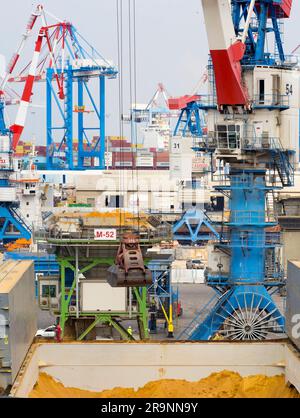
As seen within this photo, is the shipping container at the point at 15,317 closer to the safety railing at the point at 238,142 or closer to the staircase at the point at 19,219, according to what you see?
the safety railing at the point at 238,142

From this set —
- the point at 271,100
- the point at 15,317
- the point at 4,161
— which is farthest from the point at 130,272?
the point at 4,161

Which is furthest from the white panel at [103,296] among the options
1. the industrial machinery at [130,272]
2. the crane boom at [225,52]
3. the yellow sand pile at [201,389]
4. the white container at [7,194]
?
the white container at [7,194]

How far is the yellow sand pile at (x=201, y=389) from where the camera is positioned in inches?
712

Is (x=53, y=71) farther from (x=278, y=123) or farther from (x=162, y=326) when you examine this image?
(x=278, y=123)

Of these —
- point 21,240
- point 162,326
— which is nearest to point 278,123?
point 162,326

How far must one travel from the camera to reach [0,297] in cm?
1573

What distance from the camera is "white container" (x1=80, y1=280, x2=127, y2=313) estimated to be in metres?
28.1

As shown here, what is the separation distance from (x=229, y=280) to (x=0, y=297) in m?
17.2

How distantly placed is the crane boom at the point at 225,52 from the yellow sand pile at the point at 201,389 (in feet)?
42.4

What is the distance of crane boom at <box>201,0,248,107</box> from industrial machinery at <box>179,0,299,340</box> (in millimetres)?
154

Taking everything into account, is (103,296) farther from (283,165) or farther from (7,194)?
(7,194)

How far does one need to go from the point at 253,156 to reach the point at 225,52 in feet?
13.7

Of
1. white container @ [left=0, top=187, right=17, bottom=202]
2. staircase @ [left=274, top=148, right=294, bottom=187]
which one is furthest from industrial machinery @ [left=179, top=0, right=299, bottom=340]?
white container @ [left=0, top=187, right=17, bottom=202]

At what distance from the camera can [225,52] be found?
29203mm
